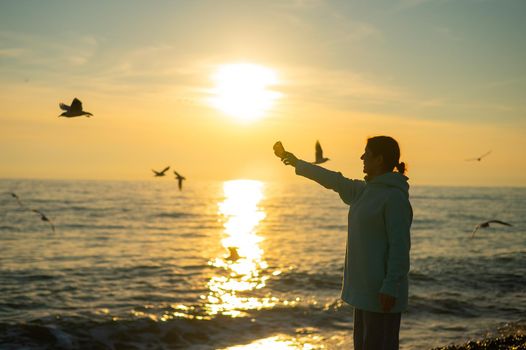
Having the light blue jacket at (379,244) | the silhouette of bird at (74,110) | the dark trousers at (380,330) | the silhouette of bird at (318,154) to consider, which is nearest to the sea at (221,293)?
the silhouette of bird at (74,110)

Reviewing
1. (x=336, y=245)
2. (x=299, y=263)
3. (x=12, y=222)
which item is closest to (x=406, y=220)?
(x=299, y=263)

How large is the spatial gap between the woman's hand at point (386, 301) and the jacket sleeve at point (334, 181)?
879 mm

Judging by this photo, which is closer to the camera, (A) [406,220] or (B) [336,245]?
(A) [406,220]

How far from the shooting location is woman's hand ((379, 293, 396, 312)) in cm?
420

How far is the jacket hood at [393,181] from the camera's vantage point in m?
4.34

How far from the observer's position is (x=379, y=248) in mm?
4344

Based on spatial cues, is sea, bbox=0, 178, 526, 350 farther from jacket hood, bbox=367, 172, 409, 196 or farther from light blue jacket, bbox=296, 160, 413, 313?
jacket hood, bbox=367, 172, 409, 196

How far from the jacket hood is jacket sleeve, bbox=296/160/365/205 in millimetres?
303

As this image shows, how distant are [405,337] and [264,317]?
14.0ft

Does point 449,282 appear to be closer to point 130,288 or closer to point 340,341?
point 340,341

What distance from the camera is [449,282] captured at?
20.5 metres

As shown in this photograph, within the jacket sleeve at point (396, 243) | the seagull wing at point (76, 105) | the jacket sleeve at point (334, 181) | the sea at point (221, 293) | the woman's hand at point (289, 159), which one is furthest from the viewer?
the sea at point (221, 293)

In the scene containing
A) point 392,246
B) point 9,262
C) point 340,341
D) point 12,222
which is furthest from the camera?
point 12,222

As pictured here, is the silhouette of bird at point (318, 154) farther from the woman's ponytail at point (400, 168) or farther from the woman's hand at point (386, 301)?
the woman's hand at point (386, 301)
